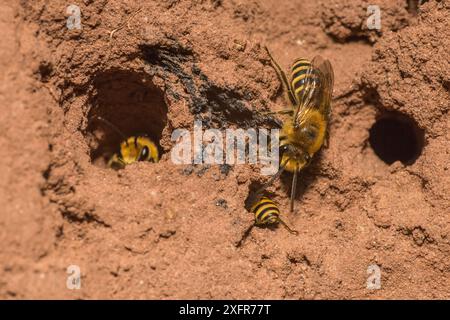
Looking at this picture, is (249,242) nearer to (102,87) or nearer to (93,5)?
(102,87)

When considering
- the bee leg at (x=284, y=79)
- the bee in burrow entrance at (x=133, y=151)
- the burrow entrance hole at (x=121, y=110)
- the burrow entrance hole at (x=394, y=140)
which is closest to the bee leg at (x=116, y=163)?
the bee in burrow entrance at (x=133, y=151)

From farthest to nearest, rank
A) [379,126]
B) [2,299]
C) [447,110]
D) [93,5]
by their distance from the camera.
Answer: [379,126]
[447,110]
[93,5]
[2,299]

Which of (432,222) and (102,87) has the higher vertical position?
(102,87)

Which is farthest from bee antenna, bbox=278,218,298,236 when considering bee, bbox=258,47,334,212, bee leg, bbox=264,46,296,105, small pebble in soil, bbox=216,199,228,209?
bee leg, bbox=264,46,296,105

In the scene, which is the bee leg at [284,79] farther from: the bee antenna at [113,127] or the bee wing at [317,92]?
the bee antenna at [113,127]

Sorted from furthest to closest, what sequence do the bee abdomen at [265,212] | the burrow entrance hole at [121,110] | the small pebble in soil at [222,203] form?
the burrow entrance hole at [121,110]
the bee abdomen at [265,212]
the small pebble in soil at [222,203]

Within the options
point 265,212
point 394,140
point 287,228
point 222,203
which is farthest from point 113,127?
point 394,140

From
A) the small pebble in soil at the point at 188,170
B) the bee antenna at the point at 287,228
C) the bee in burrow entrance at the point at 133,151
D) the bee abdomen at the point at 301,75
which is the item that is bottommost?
the bee antenna at the point at 287,228
